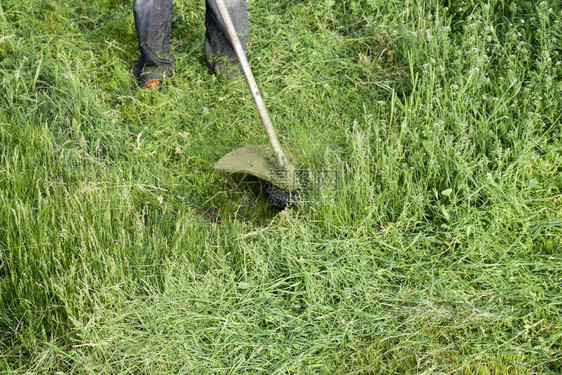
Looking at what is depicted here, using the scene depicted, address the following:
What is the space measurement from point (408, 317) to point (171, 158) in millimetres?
1813

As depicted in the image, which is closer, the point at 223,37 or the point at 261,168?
the point at 261,168

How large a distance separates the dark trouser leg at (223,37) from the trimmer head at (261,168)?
1.06 m

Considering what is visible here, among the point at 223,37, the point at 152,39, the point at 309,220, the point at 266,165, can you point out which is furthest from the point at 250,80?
the point at 152,39

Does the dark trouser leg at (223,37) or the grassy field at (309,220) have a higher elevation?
the dark trouser leg at (223,37)

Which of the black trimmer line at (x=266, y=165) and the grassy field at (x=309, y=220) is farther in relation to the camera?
the black trimmer line at (x=266, y=165)

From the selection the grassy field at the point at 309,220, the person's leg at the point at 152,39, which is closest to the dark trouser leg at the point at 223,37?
the grassy field at the point at 309,220

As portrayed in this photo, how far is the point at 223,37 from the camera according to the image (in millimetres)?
4246

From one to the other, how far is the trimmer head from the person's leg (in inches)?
44.0

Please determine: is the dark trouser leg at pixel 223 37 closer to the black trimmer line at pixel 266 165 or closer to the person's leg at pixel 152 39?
the person's leg at pixel 152 39

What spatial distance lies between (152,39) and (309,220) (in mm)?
2025

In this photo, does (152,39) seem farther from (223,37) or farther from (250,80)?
(250,80)

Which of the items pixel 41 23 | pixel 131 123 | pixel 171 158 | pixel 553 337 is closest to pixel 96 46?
pixel 41 23

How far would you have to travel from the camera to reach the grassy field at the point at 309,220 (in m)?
2.51

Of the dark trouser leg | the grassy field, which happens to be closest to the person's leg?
the grassy field
